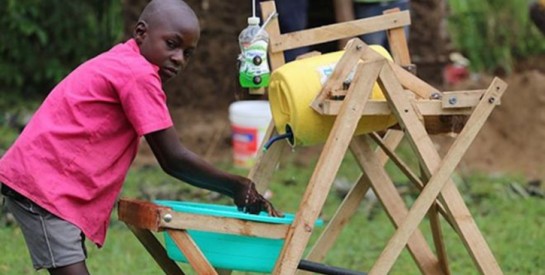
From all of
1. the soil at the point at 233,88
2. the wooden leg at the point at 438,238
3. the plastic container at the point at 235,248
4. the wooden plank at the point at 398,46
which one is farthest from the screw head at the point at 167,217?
the soil at the point at 233,88

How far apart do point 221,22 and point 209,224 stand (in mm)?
5006

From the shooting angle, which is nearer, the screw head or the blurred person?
the screw head

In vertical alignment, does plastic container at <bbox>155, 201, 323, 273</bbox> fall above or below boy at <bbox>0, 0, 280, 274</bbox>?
below

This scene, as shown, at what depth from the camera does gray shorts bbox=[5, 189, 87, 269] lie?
368cm

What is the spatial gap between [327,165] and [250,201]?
28 cm

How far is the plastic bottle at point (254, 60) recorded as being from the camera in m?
4.20

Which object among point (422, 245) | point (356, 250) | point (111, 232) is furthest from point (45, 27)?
→ point (422, 245)

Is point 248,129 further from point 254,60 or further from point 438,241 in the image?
point 254,60

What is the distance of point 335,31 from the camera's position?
440 cm

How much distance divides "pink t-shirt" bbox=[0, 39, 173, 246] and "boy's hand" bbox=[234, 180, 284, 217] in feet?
1.09

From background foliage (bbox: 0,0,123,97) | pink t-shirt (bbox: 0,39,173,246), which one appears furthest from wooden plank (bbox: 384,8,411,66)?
background foliage (bbox: 0,0,123,97)

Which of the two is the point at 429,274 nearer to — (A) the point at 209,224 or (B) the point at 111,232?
(A) the point at 209,224

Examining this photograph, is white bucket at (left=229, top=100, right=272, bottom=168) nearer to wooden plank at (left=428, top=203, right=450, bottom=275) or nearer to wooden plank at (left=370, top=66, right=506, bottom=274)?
wooden plank at (left=428, top=203, right=450, bottom=275)

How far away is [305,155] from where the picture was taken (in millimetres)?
7961
